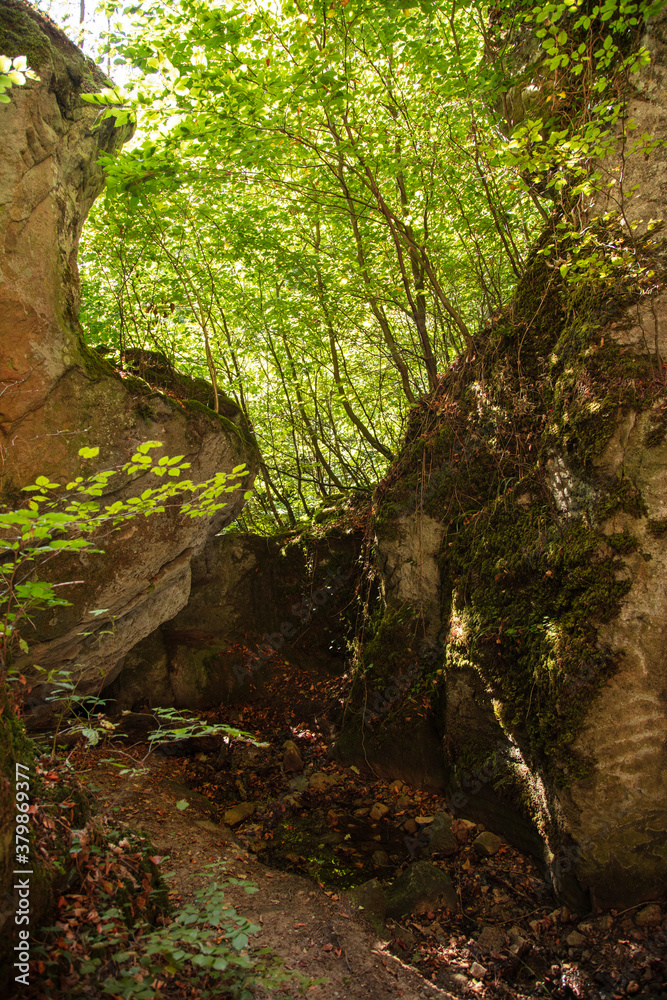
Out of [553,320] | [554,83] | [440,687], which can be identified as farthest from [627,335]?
[440,687]

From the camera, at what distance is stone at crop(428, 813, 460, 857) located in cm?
485

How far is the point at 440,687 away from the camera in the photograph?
19.2 ft

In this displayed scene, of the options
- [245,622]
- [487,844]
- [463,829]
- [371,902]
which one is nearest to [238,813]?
[371,902]

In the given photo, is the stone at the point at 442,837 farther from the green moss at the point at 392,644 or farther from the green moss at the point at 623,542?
the green moss at the point at 623,542

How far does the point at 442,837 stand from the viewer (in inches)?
194

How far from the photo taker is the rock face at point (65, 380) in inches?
179

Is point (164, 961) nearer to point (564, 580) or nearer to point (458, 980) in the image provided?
point (458, 980)

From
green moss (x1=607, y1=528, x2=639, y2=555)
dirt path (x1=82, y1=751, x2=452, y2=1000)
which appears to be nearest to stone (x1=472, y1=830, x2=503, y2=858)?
dirt path (x1=82, y1=751, x2=452, y2=1000)

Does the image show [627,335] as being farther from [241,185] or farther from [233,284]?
[233,284]

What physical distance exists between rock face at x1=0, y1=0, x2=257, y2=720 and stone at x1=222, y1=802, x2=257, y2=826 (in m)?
2.12

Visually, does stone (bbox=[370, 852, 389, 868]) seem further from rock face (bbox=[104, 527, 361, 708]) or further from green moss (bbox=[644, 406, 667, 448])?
green moss (bbox=[644, 406, 667, 448])

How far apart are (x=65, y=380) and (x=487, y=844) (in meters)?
5.61

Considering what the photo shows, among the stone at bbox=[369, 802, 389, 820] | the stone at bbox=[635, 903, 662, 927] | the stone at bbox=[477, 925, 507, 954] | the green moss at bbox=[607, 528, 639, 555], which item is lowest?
the stone at bbox=[477, 925, 507, 954]

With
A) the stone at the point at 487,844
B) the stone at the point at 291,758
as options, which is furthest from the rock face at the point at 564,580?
the stone at the point at 291,758
